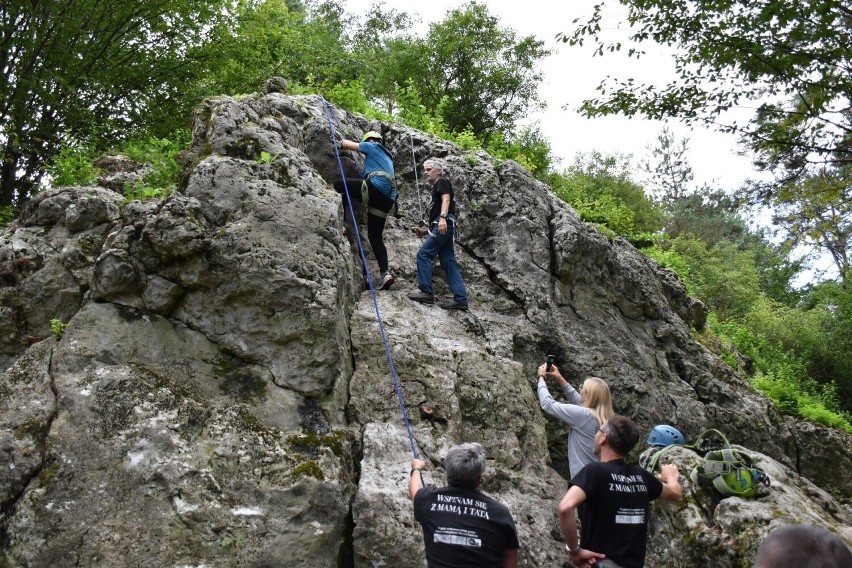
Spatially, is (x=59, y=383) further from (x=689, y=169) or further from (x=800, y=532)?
(x=689, y=169)

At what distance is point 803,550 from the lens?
2301 millimetres

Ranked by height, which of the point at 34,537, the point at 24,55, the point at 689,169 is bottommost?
the point at 34,537

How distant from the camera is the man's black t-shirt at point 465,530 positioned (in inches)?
157

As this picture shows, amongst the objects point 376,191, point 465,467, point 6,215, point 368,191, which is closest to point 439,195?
point 376,191

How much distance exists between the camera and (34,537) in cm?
Result: 482

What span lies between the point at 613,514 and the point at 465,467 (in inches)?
46.0

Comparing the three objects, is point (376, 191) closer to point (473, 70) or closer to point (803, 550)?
point (803, 550)

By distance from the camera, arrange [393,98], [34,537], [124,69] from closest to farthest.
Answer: [34,537] → [124,69] → [393,98]

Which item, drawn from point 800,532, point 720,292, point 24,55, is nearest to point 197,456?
point 800,532

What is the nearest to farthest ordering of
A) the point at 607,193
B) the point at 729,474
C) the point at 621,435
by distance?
1. the point at 621,435
2. the point at 729,474
3. the point at 607,193

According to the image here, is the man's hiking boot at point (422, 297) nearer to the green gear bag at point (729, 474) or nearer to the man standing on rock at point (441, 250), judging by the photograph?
the man standing on rock at point (441, 250)

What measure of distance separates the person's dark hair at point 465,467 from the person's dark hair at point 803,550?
199 cm

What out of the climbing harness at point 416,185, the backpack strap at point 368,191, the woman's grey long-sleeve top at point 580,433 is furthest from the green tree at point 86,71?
the woman's grey long-sleeve top at point 580,433

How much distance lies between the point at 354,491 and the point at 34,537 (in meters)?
2.53
